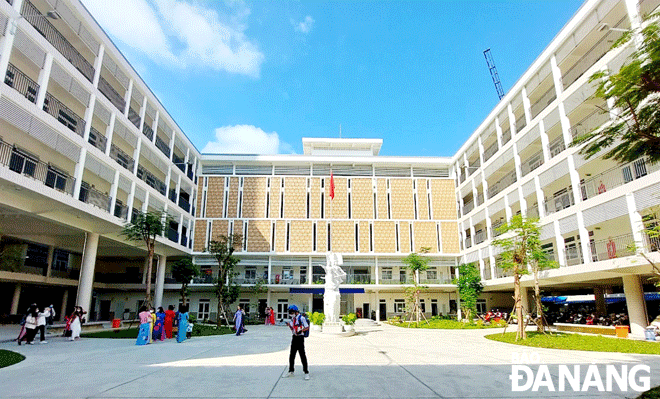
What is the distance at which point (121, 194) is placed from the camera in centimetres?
2503

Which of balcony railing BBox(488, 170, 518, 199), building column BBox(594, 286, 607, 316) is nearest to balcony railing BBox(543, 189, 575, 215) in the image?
balcony railing BBox(488, 170, 518, 199)

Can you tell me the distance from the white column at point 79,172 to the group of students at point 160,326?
6.24 m

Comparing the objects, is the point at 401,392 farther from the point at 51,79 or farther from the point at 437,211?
the point at 437,211

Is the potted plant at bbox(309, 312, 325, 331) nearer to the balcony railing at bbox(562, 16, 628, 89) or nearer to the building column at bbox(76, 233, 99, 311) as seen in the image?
the building column at bbox(76, 233, 99, 311)

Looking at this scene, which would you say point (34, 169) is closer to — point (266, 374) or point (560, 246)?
point (266, 374)

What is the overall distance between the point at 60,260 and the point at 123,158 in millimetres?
9340

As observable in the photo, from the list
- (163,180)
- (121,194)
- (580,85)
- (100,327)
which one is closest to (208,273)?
(163,180)

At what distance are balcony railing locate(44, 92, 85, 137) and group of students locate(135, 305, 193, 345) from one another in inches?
374

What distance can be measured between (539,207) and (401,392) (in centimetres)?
1950

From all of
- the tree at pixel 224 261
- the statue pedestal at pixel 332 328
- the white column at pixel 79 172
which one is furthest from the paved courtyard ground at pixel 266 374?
the tree at pixel 224 261

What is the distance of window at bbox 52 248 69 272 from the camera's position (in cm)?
2634

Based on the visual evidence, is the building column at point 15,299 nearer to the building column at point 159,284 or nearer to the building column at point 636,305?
the building column at point 159,284

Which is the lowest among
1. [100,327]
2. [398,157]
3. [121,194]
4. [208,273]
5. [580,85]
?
[100,327]

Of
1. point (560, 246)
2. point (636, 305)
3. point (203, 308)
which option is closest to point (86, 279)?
point (203, 308)
